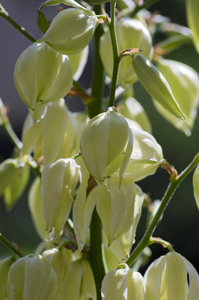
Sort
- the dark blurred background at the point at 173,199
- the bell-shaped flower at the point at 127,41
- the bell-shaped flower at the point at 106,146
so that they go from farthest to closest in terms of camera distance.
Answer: the dark blurred background at the point at 173,199
the bell-shaped flower at the point at 127,41
the bell-shaped flower at the point at 106,146

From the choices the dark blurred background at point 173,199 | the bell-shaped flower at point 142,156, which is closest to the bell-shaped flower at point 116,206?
the bell-shaped flower at point 142,156

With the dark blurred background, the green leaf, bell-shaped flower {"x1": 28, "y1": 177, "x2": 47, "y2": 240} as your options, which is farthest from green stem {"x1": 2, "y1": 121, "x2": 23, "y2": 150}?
the dark blurred background

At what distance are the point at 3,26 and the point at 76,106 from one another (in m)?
0.59

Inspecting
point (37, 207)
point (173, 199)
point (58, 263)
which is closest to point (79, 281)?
point (58, 263)

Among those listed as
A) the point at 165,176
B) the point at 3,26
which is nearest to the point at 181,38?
the point at 165,176

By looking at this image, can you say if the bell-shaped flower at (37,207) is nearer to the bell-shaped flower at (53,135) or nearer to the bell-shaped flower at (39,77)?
the bell-shaped flower at (53,135)

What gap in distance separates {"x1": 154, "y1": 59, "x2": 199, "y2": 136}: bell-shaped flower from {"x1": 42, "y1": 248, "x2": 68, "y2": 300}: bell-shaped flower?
0.51 feet

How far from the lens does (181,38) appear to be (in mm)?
546

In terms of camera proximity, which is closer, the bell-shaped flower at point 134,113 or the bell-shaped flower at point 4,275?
the bell-shaped flower at point 4,275

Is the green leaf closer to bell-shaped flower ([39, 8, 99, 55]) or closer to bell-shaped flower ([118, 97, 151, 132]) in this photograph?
bell-shaped flower ([39, 8, 99, 55])

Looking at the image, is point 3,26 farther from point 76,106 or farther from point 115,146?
point 115,146

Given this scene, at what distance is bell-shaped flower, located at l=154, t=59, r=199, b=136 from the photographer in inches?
19.8

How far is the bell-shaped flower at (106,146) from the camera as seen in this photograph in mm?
329

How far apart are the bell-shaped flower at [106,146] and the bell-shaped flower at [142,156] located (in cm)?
2
